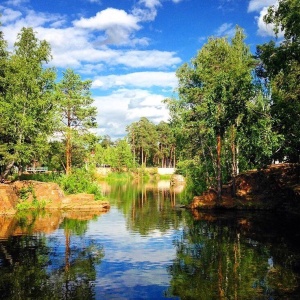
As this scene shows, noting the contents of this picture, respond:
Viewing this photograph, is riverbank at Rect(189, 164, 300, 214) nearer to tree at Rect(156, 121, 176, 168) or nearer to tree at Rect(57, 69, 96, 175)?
tree at Rect(57, 69, 96, 175)

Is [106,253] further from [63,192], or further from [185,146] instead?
[185,146]

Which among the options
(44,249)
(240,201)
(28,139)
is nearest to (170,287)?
(44,249)

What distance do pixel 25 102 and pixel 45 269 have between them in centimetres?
2511

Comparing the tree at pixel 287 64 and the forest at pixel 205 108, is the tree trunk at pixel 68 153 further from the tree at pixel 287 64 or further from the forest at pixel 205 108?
the tree at pixel 287 64

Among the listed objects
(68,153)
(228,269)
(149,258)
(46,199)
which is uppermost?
(68,153)

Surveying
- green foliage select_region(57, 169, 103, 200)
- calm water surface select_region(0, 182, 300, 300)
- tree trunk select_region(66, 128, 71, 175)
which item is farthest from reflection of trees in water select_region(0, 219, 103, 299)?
tree trunk select_region(66, 128, 71, 175)

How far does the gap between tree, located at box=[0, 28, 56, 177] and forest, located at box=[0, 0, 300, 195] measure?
0.34 feet

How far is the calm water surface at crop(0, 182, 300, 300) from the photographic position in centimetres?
1398

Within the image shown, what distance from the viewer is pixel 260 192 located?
39656 millimetres

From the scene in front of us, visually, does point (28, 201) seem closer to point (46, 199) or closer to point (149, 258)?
point (46, 199)

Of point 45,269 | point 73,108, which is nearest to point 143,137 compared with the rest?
point 73,108

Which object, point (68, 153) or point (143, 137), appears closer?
point (68, 153)

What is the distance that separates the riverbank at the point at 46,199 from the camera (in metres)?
37.3

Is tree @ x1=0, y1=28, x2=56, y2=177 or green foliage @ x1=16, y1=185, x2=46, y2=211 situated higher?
tree @ x1=0, y1=28, x2=56, y2=177
